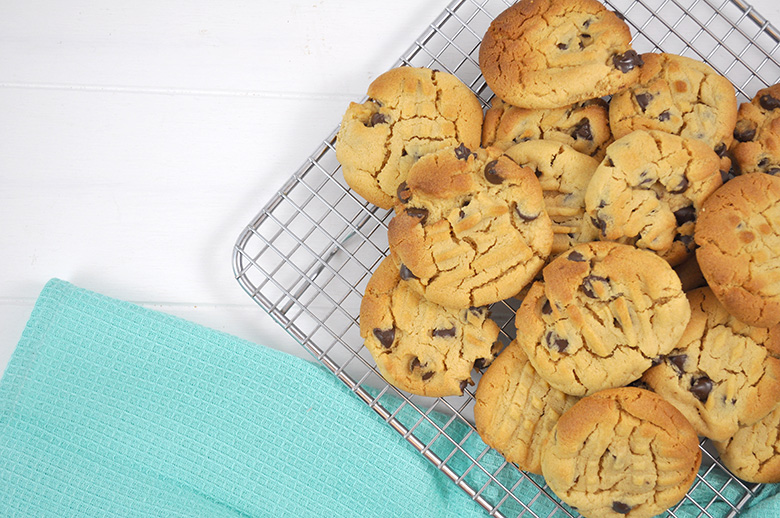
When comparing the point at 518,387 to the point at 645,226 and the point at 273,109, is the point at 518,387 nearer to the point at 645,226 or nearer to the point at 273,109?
→ the point at 645,226

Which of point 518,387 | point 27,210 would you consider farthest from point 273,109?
point 518,387

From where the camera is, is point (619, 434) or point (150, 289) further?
point (150, 289)

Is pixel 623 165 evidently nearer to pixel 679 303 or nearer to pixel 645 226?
pixel 645 226

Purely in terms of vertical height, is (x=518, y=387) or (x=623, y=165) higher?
(x=623, y=165)

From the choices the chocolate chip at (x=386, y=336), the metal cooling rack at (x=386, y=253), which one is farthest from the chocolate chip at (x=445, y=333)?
the metal cooling rack at (x=386, y=253)

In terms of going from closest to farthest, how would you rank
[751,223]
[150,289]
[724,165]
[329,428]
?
[751,223] → [724,165] → [329,428] → [150,289]

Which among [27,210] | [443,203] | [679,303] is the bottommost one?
[27,210]

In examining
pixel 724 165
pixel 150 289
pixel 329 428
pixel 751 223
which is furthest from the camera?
pixel 150 289

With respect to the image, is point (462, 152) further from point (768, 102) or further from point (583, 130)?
point (768, 102)
